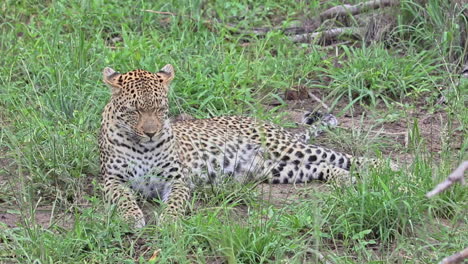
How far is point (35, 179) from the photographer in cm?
767

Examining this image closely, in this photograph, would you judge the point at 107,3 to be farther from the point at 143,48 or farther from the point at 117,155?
the point at 117,155

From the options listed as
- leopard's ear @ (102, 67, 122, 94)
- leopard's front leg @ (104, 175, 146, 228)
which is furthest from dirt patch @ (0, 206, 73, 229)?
leopard's ear @ (102, 67, 122, 94)

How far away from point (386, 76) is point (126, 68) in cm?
262

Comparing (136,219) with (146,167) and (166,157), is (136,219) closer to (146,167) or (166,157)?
(146,167)

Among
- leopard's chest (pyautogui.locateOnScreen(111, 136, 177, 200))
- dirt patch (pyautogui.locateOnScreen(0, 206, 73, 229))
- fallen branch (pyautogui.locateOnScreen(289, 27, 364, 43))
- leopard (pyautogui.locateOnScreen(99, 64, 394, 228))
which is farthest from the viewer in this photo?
fallen branch (pyautogui.locateOnScreen(289, 27, 364, 43))

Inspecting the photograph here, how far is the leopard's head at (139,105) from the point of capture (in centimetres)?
752

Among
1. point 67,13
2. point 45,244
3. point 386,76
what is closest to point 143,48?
point 67,13

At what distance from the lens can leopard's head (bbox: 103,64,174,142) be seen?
752 cm

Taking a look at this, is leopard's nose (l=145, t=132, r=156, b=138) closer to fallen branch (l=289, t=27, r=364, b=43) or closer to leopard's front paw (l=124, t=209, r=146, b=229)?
leopard's front paw (l=124, t=209, r=146, b=229)

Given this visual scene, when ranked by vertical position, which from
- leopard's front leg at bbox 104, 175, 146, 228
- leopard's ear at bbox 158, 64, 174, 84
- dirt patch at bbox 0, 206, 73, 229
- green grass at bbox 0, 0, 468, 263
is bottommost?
dirt patch at bbox 0, 206, 73, 229

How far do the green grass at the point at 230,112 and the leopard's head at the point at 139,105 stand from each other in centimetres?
60

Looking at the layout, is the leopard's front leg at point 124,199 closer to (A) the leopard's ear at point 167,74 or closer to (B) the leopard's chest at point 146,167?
(B) the leopard's chest at point 146,167

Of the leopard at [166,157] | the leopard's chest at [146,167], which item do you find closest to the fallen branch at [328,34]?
the leopard at [166,157]

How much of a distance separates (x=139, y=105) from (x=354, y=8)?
4.17 metres
